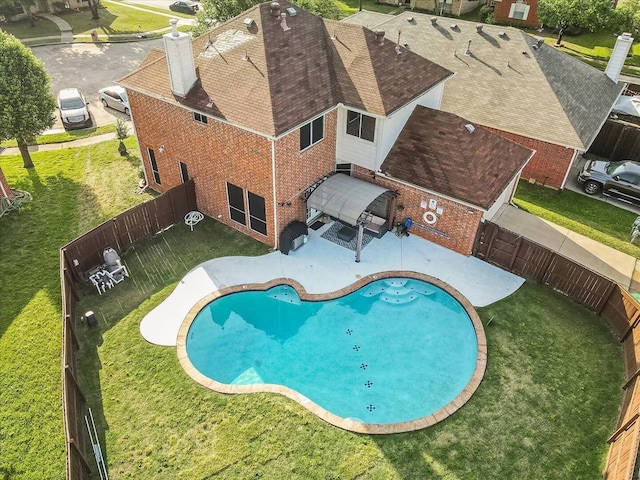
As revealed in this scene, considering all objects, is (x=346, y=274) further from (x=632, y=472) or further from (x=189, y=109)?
(x=632, y=472)

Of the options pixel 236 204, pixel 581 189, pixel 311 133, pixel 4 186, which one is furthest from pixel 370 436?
pixel 4 186

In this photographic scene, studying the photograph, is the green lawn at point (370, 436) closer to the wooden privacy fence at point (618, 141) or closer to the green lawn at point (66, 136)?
the wooden privacy fence at point (618, 141)

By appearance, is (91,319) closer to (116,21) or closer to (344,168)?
(344,168)

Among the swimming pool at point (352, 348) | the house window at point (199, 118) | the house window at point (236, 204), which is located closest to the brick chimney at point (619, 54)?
the swimming pool at point (352, 348)

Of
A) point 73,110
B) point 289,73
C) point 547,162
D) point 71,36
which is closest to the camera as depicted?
point 289,73

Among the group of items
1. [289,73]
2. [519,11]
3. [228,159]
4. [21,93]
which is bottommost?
[519,11]
